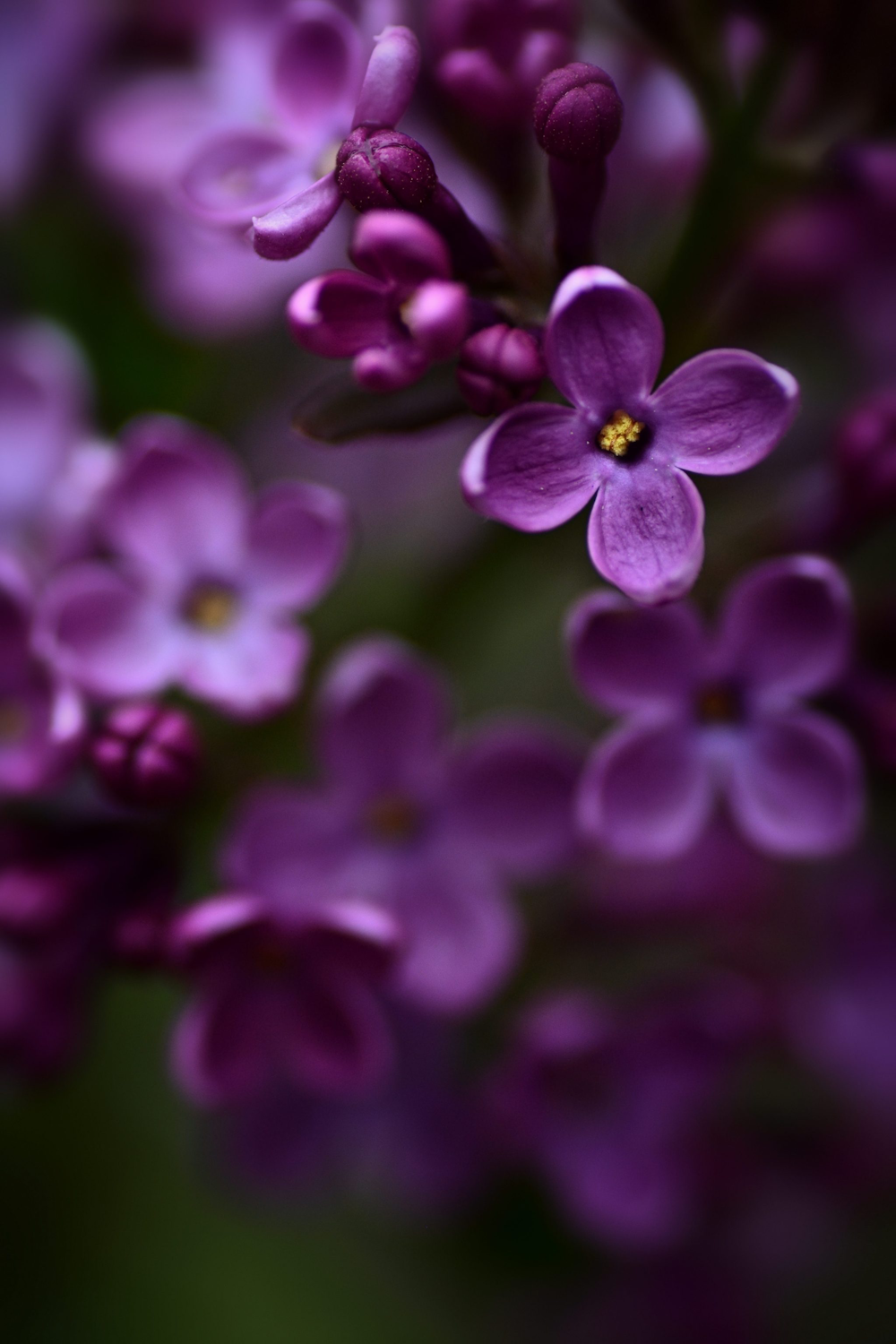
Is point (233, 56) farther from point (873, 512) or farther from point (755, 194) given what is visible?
point (873, 512)

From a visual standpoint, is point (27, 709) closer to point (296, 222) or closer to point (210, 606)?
point (210, 606)

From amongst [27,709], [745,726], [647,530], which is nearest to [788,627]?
[745,726]

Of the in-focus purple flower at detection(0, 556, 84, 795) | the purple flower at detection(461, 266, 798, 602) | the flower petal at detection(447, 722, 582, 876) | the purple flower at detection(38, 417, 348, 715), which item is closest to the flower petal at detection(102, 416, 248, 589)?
the purple flower at detection(38, 417, 348, 715)

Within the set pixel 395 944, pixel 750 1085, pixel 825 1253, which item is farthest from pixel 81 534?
pixel 825 1253


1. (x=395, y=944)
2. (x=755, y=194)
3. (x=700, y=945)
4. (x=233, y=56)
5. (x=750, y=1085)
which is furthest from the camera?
(x=750, y=1085)

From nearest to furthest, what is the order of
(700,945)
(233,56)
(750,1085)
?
(233,56)
(700,945)
(750,1085)

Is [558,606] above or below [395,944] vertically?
below

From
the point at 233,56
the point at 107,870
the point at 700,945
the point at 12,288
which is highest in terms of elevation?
the point at 233,56
